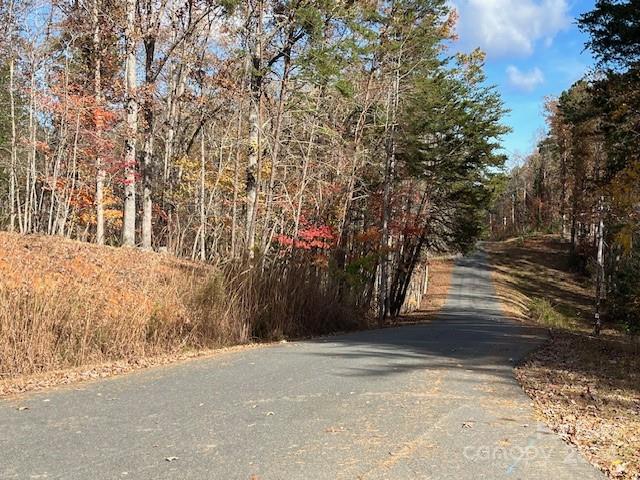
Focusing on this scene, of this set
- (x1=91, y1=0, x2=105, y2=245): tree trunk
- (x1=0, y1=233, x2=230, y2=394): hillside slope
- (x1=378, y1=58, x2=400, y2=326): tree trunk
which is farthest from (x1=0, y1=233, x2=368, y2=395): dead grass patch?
(x1=378, y1=58, x2=400, y2=326): tree trunk

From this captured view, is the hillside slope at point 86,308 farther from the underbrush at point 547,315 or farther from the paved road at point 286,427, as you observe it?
the underbrush at point 547,315

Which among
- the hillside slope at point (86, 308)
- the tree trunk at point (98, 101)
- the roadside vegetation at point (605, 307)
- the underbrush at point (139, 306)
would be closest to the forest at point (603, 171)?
the roadside vegetation at point (605, 307)

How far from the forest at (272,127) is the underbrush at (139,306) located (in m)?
1.54

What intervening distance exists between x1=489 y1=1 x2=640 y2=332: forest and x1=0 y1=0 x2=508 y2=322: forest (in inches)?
188

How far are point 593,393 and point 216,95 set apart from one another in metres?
22.2

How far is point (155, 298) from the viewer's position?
36.8 feet

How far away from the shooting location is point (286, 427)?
527cm

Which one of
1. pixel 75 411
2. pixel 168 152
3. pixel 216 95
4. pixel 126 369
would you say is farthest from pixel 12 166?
pixel 75 411

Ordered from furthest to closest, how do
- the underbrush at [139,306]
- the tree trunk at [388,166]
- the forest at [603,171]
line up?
the tree trunk at [388,166] < the forest at [603,171] < the underbrush at [139,306]

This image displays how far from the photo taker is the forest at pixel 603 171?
14.8m

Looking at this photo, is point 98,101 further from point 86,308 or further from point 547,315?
point 547,315

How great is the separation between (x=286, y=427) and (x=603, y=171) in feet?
91.0

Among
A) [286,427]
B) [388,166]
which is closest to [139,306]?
[286,427]

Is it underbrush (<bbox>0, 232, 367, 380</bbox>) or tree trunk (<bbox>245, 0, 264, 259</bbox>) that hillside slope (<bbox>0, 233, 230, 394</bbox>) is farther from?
tree trunk (<bbox>245, 0, 264, 259</bbox>)
